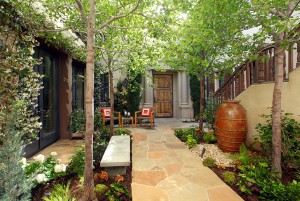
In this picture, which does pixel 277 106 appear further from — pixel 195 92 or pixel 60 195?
pixel 195 92

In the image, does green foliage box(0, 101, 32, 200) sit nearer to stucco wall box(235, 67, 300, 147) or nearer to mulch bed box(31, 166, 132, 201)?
mulch bed box(31, 166, 132, 201)

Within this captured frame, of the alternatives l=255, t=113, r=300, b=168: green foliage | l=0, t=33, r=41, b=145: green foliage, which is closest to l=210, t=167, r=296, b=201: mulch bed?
l=255, t=113, r=300, b=168: green foliage

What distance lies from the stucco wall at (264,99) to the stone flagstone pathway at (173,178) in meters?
1.46

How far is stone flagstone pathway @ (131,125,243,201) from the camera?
201cm

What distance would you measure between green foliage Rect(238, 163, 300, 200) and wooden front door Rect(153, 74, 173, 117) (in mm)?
6598

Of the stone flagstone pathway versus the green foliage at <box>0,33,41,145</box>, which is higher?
the green foliage at <box>0,33,41,145</box>

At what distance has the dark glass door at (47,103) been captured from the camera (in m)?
3.84

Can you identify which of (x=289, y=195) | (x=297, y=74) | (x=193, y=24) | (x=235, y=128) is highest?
(x=193, y=24)

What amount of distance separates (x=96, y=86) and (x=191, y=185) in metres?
5.75

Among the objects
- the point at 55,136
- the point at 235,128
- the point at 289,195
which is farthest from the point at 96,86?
the point at 289,195

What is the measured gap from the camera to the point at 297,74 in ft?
9.04

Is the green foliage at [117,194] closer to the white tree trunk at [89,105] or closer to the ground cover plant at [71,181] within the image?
the ground cover plant at [71,181]

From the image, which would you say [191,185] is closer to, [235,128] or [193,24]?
[235,128]

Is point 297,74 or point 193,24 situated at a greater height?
point 193,24
